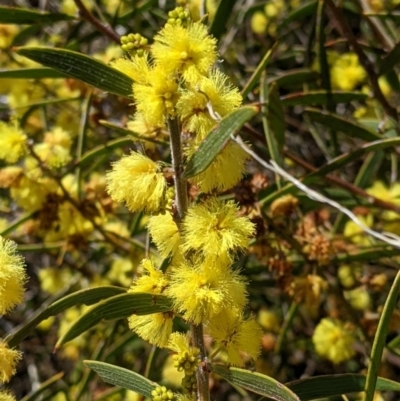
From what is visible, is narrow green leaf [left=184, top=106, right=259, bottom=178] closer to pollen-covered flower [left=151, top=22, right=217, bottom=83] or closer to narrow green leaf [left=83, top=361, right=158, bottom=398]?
pollen-covered flower [left=151, top=22, right=217, bottom=83]

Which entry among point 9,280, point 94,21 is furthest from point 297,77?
point 9,280

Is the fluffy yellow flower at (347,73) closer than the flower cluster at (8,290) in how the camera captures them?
No

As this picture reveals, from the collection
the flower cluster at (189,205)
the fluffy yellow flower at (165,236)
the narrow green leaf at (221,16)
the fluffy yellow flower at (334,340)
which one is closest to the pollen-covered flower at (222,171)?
the flower cluster at (189,205)

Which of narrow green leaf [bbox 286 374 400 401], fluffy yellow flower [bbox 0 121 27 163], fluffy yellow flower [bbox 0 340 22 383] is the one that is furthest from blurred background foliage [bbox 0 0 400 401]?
fluffy yellow flower [bbox 0 340 22 383]

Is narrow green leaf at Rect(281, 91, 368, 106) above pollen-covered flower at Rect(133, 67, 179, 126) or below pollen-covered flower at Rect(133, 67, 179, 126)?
above

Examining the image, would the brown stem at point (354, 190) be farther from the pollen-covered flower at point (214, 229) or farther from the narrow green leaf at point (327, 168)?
the pollen-covered flower at point (214, 229)

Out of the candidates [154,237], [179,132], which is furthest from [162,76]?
[154,237]
